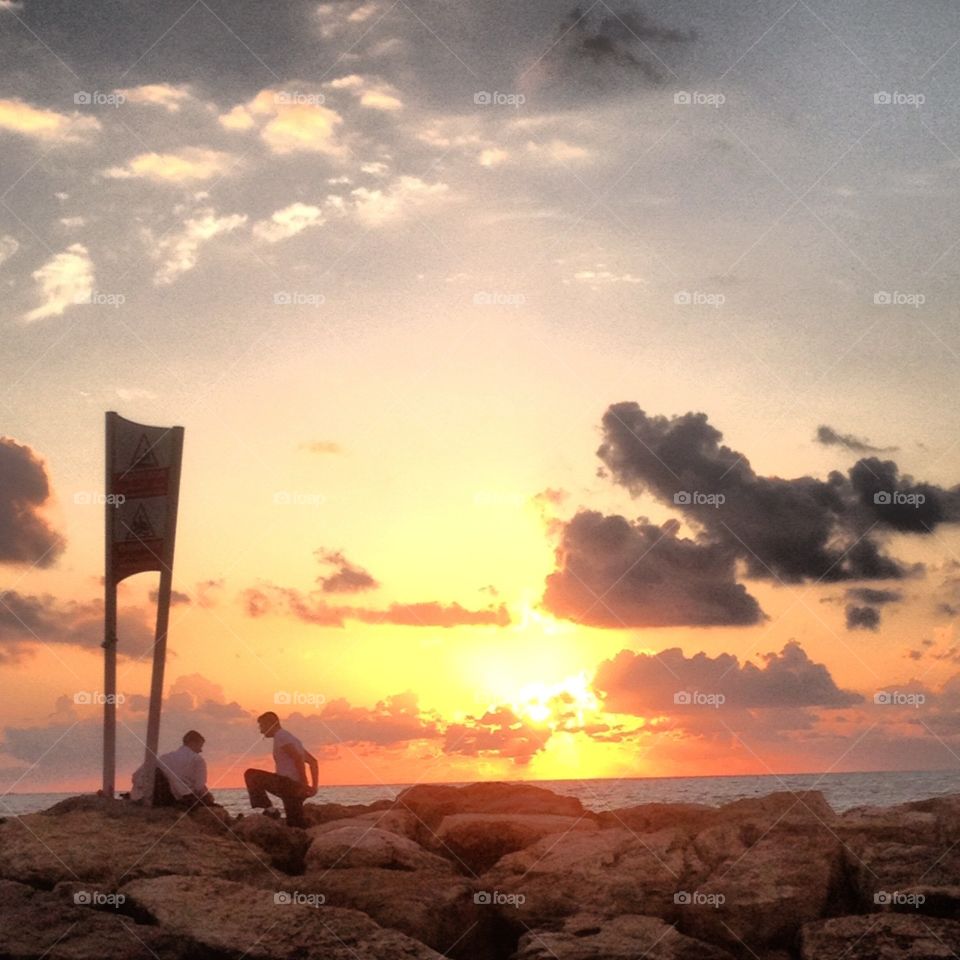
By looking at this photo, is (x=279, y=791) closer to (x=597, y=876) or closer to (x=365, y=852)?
(x=365, y=852)

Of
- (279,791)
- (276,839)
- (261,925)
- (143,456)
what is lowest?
(261,925)

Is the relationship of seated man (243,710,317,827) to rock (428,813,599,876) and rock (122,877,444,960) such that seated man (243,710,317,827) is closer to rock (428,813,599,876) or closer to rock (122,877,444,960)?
rock (428,813,599,876)

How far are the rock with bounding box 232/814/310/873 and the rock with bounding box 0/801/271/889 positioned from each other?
0.30m

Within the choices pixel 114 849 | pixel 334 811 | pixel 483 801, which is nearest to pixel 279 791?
pixel 334 811

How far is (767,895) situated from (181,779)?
7.68 m

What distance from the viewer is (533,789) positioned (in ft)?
63.3

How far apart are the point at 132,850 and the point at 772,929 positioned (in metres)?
7.32

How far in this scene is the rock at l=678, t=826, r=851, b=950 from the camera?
13180mm

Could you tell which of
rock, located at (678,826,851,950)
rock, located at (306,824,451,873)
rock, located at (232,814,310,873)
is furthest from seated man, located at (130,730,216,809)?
rock, located at (678,826,851,950)

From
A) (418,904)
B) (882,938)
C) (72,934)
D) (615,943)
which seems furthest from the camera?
(418,904)

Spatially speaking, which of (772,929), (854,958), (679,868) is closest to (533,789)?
(679,868)

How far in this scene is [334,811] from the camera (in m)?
18.7

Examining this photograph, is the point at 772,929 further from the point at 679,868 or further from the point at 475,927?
the point at 475,927

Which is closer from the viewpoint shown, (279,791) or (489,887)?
(489,887)
